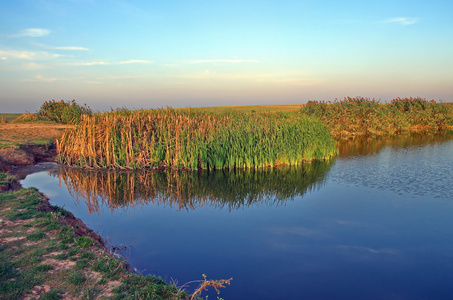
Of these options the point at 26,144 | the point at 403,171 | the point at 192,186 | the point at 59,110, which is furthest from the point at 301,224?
the point at 59,110

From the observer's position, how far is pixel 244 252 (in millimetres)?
6008

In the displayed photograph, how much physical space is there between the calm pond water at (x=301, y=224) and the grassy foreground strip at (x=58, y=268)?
994mm

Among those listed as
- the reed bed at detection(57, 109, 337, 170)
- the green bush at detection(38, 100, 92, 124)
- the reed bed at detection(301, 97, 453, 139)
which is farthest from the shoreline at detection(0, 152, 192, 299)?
the reed bed at detection(301, 97, 453, 139)

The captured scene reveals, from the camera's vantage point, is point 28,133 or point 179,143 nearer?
point 179,143

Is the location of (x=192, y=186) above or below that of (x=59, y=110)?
below

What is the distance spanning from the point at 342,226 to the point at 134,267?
4357mm

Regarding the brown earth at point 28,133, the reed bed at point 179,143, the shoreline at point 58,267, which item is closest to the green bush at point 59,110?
the brown earth at point 28,133

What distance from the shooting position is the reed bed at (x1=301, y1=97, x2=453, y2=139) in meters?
24.1

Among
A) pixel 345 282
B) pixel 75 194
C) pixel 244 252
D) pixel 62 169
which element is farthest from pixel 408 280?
pixel 62 169

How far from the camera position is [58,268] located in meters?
4.33

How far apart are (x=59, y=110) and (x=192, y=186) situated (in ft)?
43.5

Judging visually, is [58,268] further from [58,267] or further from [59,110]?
[59,110]

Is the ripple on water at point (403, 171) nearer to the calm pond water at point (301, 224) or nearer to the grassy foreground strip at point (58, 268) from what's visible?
the calm pond water at point (301, 224)

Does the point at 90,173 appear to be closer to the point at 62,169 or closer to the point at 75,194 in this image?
the point at 62,169
